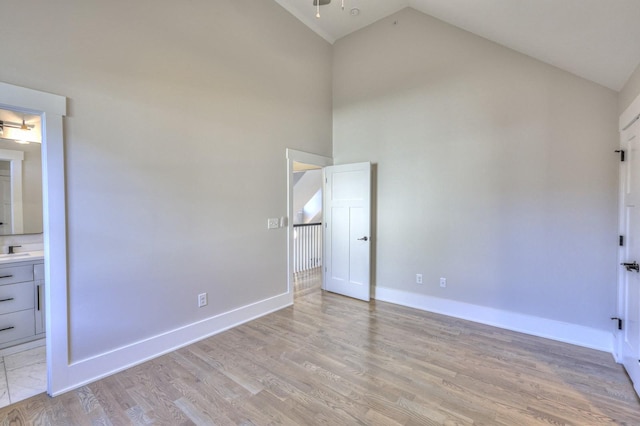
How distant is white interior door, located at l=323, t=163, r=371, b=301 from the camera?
4.09 m

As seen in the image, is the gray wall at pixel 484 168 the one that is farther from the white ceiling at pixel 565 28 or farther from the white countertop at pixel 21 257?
Result: the white countertop at pixel 21 257

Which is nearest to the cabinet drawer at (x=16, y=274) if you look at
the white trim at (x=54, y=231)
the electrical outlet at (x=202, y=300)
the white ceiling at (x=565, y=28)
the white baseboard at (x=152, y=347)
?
the white trim at (x=54, y=231)

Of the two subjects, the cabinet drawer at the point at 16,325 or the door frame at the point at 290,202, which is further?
the door frame at the point at 290,202

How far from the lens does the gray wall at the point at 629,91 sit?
2.14 metres

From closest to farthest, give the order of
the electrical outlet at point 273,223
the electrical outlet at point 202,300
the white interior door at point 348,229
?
the electrical outlet at point 202,300 < the electrical outlet at point 273,223 < the white interior door at point 348,229

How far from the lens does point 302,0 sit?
3674 mm

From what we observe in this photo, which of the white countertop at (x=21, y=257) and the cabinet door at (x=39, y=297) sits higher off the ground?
the white countertop at (x=21, y=257)

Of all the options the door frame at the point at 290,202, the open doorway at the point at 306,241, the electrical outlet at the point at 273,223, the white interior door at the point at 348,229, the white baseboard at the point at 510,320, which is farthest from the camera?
the open doorway at the point at 306,241

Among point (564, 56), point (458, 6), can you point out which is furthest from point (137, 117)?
point (564, 56)

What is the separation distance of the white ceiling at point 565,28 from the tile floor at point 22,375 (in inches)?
186

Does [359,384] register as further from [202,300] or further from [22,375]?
[22,375]

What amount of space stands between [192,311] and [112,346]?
2.30 ft

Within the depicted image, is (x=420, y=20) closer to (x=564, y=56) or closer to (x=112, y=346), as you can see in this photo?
(x=564, y=56)

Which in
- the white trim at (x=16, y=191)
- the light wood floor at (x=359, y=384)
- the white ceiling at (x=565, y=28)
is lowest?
the light wood floor at (x=359, y=384)
